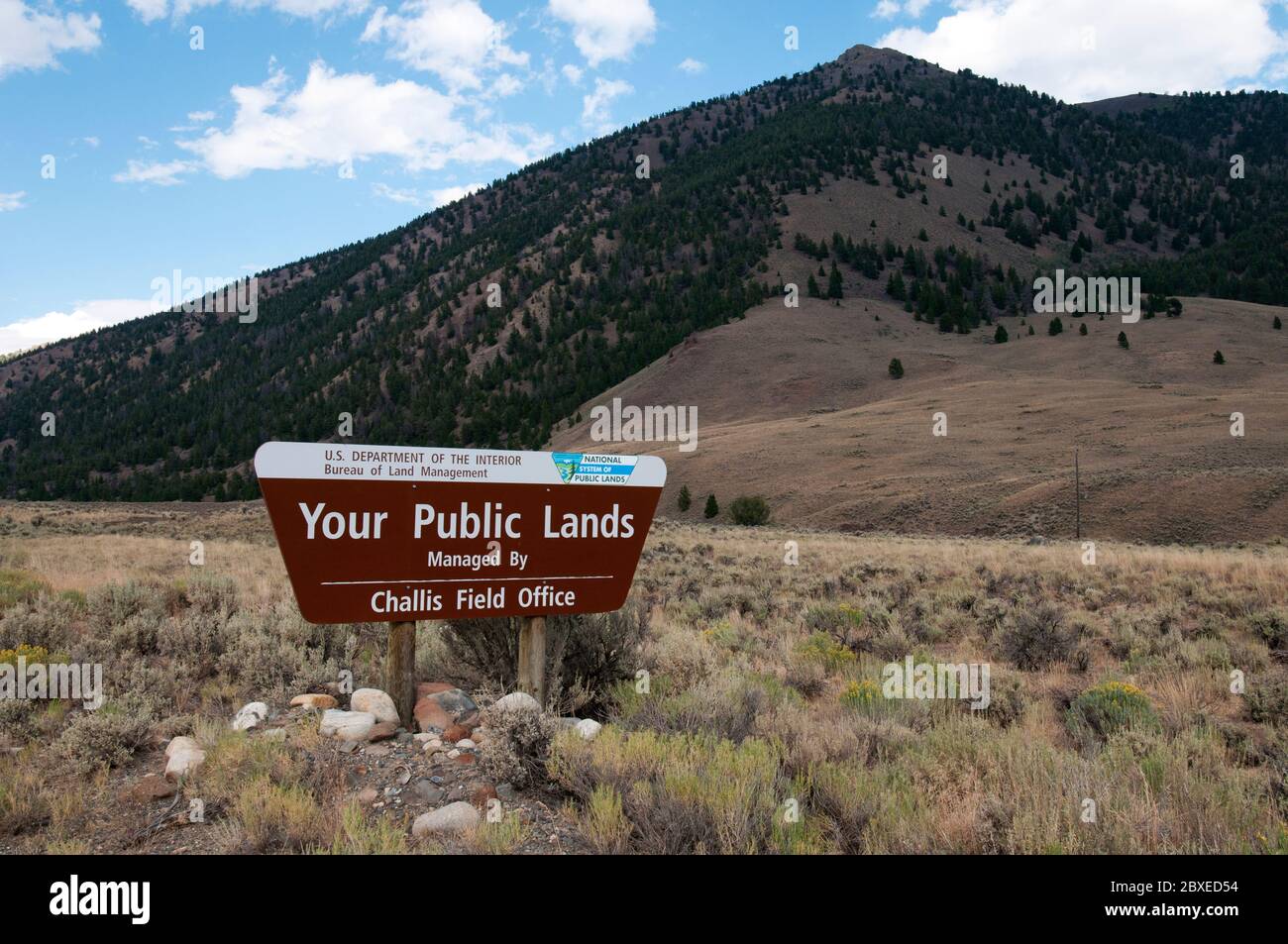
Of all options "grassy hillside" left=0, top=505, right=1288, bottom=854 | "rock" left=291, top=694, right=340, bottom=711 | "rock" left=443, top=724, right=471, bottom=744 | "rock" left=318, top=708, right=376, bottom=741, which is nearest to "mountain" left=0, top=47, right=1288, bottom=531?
"grassy hillside" left=0, top=505, right=1288, bottom=854

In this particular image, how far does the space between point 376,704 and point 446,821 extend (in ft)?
5.36

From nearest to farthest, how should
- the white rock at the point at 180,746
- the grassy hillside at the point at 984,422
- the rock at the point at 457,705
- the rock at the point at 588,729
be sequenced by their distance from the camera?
the white rock at the point at 180,746
the rock at the point at 588,729
the rock at the point at 457,705
the grassy hillside at the point at 984,422

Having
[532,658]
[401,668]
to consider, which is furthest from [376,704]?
[532,658]

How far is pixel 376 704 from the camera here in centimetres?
493

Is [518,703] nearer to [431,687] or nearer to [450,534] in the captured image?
[450,534]

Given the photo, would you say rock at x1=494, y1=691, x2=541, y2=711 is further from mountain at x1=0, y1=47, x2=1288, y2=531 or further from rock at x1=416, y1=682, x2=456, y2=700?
mountain at x1=0, y1=47, x2=1288, y2=531

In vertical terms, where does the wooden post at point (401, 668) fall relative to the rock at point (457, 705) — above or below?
above

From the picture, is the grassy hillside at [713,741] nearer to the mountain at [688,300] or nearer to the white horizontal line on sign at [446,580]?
the white horizontal line on sign at [446,580]

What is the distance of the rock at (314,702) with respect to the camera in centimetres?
513

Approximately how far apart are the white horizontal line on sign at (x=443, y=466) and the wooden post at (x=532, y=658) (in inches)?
40.5

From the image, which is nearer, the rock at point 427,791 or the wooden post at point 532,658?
the rock at point 427,791

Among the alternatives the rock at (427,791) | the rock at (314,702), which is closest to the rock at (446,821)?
the rock at (427,791)

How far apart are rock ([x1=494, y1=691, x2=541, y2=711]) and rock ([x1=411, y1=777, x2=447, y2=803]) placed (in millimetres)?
638

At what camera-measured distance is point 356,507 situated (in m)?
4.81
